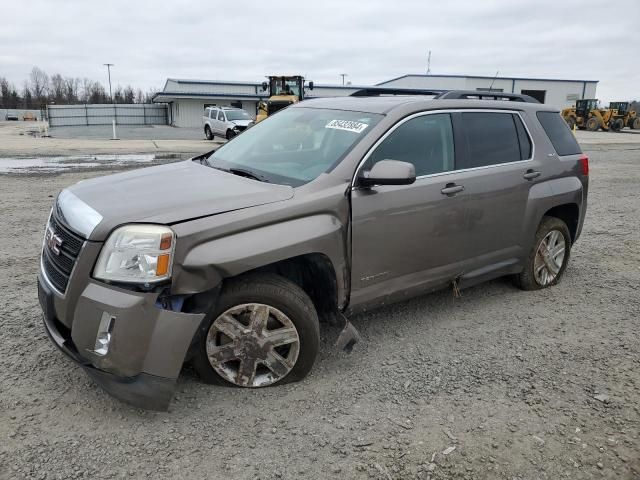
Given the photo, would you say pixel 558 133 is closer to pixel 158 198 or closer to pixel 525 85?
pixel 158 198

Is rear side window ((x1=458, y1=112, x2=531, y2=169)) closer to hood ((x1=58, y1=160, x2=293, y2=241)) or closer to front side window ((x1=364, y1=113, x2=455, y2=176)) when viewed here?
front side window ((x1=364, y1=113, x2=455, y2=176))

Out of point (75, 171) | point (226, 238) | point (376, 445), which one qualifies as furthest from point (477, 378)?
point (75, 171)

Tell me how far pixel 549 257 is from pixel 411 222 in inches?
82.0

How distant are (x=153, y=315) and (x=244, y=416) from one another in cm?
79

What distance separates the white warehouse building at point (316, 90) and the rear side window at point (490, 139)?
157 ft

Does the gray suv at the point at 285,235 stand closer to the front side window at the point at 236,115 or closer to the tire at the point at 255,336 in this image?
the tire at the point at 255,336

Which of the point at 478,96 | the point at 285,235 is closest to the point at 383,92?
the point at 478,96

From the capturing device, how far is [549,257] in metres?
4.89

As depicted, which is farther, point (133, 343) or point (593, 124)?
point (593, 124)

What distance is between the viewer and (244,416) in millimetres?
2867

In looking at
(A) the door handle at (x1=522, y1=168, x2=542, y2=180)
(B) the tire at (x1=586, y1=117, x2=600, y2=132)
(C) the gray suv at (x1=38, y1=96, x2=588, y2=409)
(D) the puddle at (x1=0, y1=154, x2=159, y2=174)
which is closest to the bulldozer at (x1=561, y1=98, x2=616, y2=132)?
(B) the tire at (x1=586, y1=117, x2=600, y2=132)

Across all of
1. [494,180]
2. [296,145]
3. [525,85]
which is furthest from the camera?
[525,85]

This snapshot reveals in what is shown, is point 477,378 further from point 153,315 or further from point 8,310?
point 8,310

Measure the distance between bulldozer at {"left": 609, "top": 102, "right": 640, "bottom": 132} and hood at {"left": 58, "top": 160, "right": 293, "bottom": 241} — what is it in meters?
46.3
